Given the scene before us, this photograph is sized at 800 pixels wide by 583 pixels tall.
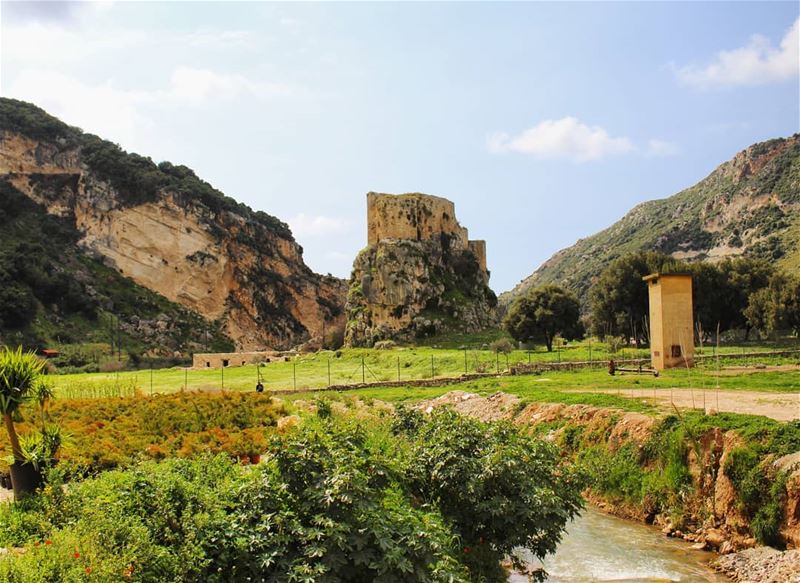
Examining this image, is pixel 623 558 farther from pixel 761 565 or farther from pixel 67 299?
pixel 67 299

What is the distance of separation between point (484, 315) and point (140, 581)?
3150 inches

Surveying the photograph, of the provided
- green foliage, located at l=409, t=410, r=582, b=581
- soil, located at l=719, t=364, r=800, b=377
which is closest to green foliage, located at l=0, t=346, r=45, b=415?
green foliage, located at l=409, t=410, r=582, b=581

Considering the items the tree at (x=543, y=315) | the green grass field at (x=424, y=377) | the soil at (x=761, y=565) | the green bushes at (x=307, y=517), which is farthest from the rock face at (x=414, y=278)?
the green bushes at (x=307, y=517)

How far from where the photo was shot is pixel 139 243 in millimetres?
109375

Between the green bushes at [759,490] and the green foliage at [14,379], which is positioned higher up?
the green foliage at [14,379]

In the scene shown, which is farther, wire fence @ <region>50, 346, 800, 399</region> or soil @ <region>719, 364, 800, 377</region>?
wire fence @ <region>50, 346, 800, 399</region>

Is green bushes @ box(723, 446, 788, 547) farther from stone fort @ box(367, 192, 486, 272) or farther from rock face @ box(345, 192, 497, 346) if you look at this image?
stone fort @ box(367, 192, 486, 272)

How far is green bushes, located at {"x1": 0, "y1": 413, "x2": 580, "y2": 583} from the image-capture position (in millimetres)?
8328

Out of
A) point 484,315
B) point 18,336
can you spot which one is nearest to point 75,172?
point 18,336

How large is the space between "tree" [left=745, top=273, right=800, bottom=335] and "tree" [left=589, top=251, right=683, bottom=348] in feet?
23.1

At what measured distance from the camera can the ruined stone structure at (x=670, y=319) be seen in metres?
35.7

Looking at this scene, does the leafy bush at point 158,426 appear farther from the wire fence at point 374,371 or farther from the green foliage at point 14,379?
the wire fence at point 374,371

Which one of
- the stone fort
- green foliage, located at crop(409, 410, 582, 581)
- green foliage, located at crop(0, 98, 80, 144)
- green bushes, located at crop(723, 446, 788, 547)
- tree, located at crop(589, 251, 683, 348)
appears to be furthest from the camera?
green foliage, located at crop(0, 98, 80, 144)

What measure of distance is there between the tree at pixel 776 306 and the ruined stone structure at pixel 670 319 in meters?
18.8
